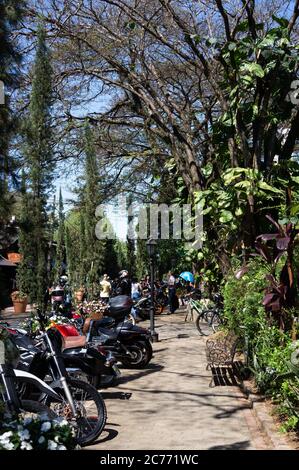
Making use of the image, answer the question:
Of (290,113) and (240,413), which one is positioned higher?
(290,113)

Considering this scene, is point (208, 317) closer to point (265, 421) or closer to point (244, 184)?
point (244, 184)

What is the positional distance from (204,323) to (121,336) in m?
5.68

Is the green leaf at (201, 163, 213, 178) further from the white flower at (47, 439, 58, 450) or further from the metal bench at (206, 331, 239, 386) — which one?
the white flower at (47, 439, 58, 450)

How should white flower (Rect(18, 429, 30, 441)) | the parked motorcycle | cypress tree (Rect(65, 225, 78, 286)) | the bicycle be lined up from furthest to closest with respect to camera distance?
cypress tree (Rect(65, 225, 78, 286)) < the bicycle < the parked motorcycle < white flower (Rect(18, 429, 30, 441))

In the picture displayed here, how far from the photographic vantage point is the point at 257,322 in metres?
6.96

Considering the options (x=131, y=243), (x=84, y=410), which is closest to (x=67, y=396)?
(x=84, y=410)

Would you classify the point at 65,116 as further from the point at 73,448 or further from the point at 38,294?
the point at 73,448

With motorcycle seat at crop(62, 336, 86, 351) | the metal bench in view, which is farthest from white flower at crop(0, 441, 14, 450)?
the metal bench

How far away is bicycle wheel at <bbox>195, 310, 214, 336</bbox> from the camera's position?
552 inches

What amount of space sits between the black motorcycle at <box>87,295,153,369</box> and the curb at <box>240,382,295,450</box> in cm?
242

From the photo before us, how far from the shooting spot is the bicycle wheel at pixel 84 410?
527 centimetres

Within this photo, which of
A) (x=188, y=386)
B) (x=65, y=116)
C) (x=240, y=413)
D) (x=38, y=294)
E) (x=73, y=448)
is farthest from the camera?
(x=65, y=116)

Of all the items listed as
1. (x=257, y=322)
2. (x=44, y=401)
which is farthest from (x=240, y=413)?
(x=44, y=401)

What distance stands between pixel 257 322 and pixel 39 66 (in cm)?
673
